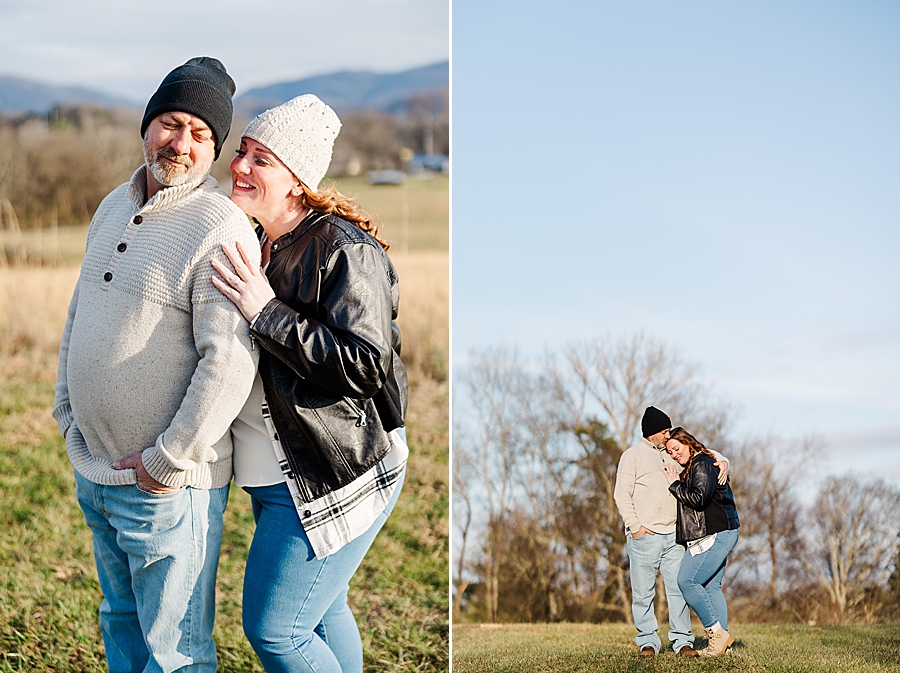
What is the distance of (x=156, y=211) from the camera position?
1.82m

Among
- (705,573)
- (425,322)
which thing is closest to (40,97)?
(425,322)

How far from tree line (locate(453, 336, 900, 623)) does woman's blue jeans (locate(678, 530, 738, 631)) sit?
1.34m

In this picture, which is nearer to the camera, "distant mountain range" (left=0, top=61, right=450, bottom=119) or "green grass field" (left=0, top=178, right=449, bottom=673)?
"green grass field" (left=0, top=178, right=449, bottom=673)

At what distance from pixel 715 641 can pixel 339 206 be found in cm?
220

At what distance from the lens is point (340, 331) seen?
5.60 feet

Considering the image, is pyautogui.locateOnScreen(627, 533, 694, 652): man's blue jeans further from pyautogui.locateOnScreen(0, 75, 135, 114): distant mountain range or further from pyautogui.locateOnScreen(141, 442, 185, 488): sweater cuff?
pyautogui.locateOnScreen(0, 75, 135, 114): distant mountain range

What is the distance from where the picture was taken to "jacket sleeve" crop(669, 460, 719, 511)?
9.47ft

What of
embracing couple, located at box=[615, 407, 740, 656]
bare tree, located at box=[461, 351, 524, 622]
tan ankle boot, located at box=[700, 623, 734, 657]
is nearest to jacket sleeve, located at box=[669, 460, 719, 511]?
embracing couple, located at box=[615, 407, 740, 656]

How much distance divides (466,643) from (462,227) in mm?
2181

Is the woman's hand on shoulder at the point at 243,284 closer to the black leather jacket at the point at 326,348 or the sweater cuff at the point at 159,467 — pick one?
the black leather jacket at the point at 326,348

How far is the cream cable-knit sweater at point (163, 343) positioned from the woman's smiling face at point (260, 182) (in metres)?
0.05

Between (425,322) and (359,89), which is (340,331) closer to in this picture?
(425,322)

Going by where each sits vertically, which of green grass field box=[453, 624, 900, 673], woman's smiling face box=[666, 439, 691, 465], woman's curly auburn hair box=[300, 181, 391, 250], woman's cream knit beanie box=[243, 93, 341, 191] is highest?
woman's cream knit beanie box=[243, 93, 341, 191]

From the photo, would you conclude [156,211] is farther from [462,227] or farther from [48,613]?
[462,227]
